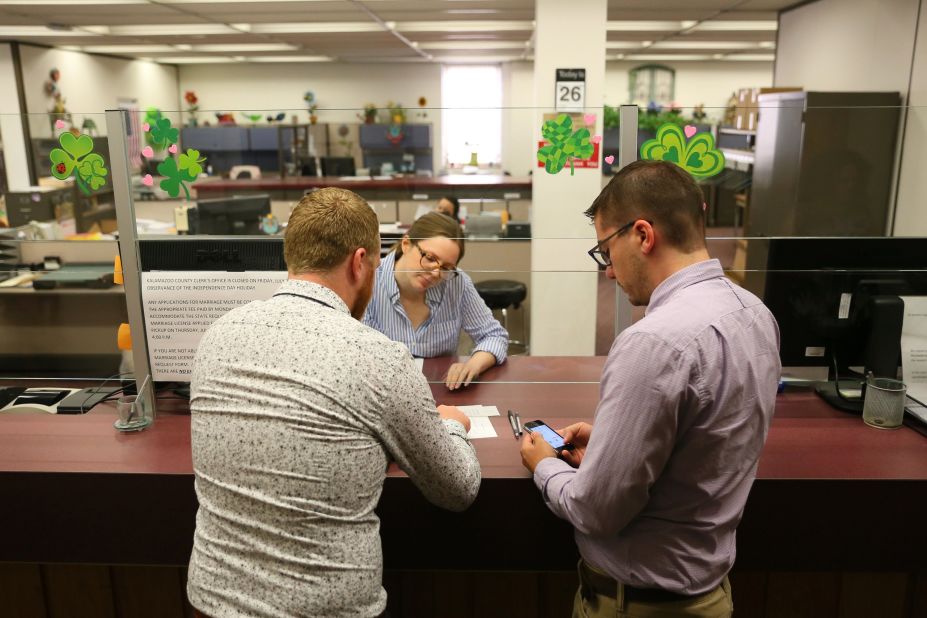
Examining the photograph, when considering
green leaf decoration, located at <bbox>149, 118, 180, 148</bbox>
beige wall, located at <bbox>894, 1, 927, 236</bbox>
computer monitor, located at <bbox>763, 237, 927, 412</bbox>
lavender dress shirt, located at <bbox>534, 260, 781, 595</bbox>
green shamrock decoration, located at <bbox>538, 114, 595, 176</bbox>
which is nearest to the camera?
lavender dress shirt, located at <bbox>534, 260, 781, 595</bbox>

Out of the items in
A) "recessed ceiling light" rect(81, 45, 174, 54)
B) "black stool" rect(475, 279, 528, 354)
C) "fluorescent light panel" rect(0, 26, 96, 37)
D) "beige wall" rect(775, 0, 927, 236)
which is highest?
"recessed ceiling light" rect(81, 45, 174, 54)

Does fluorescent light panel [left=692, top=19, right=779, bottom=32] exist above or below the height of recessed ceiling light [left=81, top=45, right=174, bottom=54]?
below

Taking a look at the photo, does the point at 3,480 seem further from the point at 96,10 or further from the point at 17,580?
the point at 96,10

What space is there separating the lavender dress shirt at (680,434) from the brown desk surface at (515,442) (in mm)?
367

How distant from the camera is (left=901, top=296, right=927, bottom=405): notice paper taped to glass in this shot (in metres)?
1.95

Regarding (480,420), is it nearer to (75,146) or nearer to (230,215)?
(75,146)

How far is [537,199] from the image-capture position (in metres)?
4.31

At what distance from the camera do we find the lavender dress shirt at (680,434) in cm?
109

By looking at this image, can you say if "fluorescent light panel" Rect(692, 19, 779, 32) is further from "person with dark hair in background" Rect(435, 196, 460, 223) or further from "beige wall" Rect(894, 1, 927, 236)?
"person with dark hair in background" Rect(435, 196, 460, 223)

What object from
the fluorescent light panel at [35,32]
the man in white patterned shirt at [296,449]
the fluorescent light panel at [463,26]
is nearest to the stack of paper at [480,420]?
the man in white patterned shirt at [296,449]

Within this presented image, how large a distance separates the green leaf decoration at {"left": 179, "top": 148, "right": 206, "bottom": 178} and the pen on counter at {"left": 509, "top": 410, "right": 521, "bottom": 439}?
1.06m

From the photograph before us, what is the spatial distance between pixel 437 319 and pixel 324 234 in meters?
1.23

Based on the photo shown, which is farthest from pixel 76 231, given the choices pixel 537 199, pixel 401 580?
pixel 401 580

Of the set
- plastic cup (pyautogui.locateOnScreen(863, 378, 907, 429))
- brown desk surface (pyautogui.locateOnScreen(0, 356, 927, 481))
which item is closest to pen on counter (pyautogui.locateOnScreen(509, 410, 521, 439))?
brown desk surface (pyautogui.locateOnScreen(0, 356, 927, 481))
